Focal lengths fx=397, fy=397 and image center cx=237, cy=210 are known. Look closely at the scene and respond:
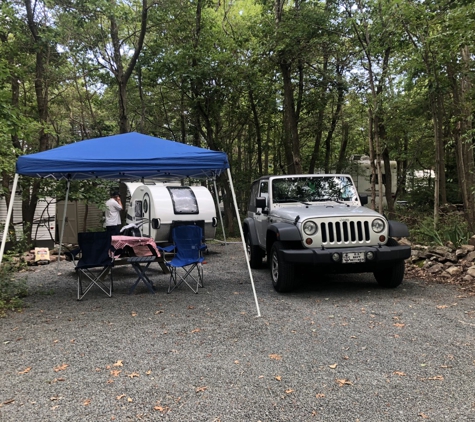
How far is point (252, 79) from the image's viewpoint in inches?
551

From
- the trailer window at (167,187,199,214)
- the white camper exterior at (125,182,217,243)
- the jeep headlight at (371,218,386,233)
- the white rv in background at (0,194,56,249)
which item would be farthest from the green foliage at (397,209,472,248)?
the white rv in background at (0,194,56,249)

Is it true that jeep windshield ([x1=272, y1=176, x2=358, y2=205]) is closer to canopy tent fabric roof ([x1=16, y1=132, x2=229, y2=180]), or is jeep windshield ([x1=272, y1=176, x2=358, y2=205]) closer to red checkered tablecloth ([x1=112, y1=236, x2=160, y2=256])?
canopy tent fabric roof ([x1=16, y1=132, x2=229, y2=180])

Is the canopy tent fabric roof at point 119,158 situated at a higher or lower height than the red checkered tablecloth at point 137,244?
higher

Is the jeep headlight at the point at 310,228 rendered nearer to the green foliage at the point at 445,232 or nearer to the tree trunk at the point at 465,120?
the tree trunk at the point at 465,120

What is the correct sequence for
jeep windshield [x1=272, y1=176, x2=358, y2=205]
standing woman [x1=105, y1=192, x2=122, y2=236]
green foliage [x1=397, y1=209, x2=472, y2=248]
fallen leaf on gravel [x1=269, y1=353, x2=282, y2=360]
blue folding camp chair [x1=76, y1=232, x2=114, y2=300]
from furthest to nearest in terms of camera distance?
standing woman [x1=105, y1=192, x2=122, y2=236] → green foliage [x1=397, y1=209, x2=472, y2=248] → jeep windshield [x1=272, y1=176, x2=358, y2=205] → blue folding camp chair [x1=76, y1=232, x2=114, y2=300] → fallen leaf on gravel [x1=269, y1=353, x2=282, y2=360]

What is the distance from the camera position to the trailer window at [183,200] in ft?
34.9

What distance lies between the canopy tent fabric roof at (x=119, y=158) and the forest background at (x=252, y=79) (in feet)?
5.92

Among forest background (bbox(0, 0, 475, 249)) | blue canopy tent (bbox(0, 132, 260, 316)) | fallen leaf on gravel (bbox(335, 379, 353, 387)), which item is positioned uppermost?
forest background (bbox(0, 0, 475, 249))

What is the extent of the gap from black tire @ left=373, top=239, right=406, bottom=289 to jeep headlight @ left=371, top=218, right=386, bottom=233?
29 cm

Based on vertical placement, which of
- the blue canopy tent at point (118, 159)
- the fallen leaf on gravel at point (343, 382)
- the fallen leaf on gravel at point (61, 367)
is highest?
the blue canopy tent at point (118, 159)

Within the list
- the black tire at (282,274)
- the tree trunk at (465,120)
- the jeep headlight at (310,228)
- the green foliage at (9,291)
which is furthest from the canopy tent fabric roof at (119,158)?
the tree trunk at (465,120)

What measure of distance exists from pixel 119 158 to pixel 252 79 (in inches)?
386

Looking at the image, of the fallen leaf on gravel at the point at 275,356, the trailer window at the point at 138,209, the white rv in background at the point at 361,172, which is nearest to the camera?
the fallen leaf on gravel at the point at 275,356

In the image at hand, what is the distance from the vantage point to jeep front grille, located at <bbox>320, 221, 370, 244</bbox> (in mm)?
5680
